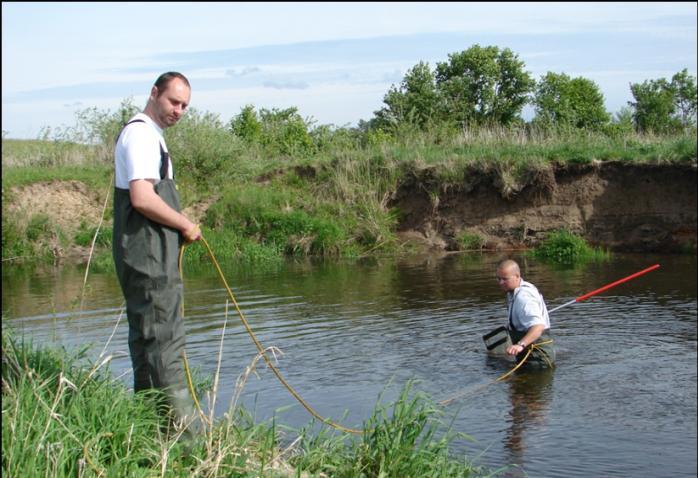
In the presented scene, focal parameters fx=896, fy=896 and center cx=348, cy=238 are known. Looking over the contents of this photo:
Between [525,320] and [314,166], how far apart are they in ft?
53.3

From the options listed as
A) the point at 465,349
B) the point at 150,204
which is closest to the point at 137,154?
the point at 150,204

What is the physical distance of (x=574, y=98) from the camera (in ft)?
126

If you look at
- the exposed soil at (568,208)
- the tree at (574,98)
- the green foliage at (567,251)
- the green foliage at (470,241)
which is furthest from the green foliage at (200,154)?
the tree at (574,98)

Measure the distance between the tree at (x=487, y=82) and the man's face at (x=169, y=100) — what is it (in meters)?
29.2

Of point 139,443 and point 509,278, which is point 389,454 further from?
point 509,278

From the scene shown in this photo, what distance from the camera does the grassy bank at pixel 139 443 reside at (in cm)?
484

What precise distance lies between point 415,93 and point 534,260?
14.4 metres

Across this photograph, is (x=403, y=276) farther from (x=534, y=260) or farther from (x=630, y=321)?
(x=630, y=321)

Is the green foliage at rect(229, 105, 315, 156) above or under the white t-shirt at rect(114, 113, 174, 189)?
above

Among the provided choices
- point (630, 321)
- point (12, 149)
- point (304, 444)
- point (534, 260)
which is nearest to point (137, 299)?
point (304, 444)

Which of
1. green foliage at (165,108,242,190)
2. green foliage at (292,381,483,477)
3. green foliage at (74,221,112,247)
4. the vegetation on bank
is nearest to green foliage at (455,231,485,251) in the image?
the vegetation on bank

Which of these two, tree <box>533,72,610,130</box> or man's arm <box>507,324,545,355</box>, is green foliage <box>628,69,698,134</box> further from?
man's arm <box>507,324,545,355</box>

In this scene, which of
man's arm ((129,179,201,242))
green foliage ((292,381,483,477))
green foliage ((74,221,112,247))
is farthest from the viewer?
green foliage ((74,221,112,247))

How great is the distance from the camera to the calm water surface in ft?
25.7
